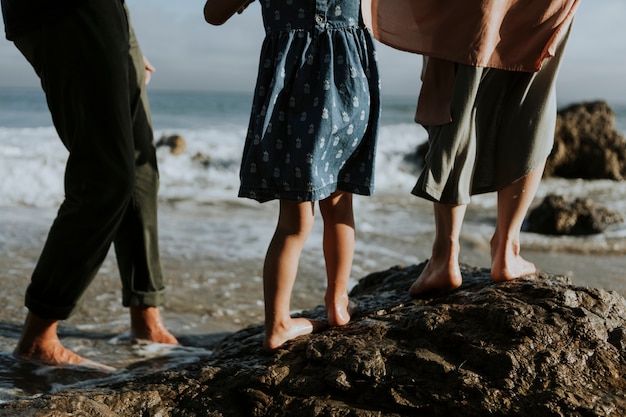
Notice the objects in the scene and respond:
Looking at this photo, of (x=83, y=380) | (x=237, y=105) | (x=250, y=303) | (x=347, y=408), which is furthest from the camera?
(x=237, y=105)

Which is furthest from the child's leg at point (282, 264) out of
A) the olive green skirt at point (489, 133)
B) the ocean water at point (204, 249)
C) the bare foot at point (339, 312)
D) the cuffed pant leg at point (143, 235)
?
the cuffed pant leg at point (143, 235)

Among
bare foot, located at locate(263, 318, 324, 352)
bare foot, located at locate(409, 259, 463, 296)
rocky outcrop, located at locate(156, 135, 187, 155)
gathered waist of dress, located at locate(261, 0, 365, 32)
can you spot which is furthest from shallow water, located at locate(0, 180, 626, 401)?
rocky outcrop, located at locate(156, 135, 187, 155)

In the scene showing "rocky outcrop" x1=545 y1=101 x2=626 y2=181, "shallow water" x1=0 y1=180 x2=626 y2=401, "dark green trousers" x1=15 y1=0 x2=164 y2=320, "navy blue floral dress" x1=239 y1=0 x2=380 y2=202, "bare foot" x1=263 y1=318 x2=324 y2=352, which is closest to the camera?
"navy blue floral dress" x1=239 y1=0 x2=380 y2=202

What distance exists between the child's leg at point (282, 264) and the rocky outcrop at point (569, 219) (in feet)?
17.2

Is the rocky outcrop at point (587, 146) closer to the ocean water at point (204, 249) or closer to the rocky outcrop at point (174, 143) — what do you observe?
the ocean water at point (204, 249)

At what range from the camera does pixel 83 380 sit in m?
3.07

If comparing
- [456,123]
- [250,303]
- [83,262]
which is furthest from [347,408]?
[250,303]

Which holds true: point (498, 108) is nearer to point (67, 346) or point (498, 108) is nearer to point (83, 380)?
point (83, 380)

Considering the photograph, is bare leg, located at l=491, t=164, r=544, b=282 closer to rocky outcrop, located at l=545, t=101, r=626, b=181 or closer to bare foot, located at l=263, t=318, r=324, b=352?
bare foot, located at l=263, t=318, r=324, b=352

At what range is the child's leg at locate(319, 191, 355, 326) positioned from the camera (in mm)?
2699

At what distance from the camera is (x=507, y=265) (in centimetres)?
288

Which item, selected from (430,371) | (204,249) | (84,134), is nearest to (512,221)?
(430,371)

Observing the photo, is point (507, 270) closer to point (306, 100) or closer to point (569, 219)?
point (306, 100)

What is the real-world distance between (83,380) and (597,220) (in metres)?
5.69
